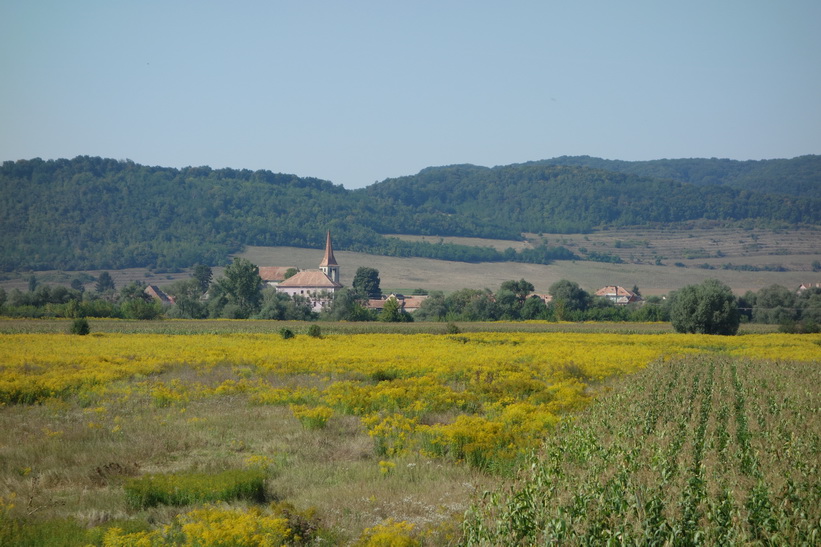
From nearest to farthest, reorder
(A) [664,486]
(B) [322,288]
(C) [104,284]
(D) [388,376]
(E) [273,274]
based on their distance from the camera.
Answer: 1. (A) [664,486]
2. (D) [388,376]
3. (C) [104,284]
4. (B) [322,288]
5. (E) [273,274]

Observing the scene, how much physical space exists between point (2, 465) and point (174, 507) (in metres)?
4.23

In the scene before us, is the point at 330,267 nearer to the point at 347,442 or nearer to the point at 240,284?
the point at 240,284

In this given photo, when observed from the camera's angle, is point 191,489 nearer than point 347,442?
Yes

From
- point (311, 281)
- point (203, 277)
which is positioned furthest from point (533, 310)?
point (311, 281)

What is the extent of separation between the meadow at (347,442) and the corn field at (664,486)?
0.07 m

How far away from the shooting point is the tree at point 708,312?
5322cm

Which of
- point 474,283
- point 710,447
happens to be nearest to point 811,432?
point 710,447

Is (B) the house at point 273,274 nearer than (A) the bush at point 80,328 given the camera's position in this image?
No

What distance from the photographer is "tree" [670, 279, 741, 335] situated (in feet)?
175

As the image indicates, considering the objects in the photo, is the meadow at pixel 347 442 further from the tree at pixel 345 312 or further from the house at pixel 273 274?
the house at pixel 273 274

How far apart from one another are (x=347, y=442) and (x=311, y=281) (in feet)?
471

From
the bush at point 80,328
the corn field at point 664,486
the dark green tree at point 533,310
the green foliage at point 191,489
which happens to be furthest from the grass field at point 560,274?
the green foliage at point 191,489

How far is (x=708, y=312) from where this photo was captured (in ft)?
175

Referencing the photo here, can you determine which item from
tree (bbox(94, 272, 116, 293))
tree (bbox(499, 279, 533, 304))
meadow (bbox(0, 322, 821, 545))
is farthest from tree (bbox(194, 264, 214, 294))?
meadow (bbox(0, 322, 821, 545))
